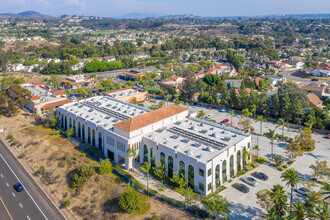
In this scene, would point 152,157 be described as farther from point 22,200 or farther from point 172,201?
point 22,200

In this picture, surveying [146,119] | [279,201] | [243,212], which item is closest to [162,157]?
[146,119]

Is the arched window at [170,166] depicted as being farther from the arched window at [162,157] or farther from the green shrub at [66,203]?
the green shrub at [66,203]

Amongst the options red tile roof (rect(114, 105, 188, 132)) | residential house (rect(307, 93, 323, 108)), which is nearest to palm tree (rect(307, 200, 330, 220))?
red tile roof (rect(114, 105, 188, 132))

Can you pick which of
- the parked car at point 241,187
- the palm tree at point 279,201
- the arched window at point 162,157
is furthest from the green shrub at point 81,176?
the palm tree at point 279,201

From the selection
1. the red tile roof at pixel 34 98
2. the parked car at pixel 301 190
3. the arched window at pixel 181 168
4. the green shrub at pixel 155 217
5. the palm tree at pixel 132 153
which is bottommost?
the green shrub at pixel 155 217

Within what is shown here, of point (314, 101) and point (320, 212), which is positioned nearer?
point (320, 212)

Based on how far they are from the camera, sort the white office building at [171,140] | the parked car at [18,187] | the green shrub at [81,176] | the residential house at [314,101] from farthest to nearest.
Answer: the residential house at [314,101] < the parked car at [18,187] < the green shrub at [81,176] < the white office building at [171,140]

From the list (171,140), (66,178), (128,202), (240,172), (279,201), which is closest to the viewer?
(279,201)

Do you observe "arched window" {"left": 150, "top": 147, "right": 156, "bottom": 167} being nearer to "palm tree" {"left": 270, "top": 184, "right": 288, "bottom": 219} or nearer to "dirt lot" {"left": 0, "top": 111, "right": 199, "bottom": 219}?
"dirt lot" {"left": 0, "top": 111, "right": 199, "bottom": 219}
